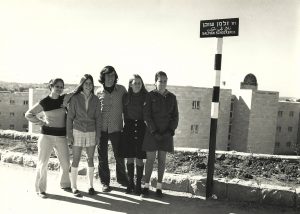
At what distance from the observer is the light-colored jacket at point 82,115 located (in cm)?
489

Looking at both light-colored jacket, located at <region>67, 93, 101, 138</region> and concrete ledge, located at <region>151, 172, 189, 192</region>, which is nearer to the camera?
light-colored jacket, located at <region>67, 93, 101, 138</region>

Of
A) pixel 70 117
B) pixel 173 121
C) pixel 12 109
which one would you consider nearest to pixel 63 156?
pixel 70 117

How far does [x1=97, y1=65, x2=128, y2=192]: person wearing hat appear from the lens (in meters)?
5.15

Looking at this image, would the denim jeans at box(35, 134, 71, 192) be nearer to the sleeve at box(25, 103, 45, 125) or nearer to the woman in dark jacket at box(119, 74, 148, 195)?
the sleeve at box(25, 103, 45, 125)

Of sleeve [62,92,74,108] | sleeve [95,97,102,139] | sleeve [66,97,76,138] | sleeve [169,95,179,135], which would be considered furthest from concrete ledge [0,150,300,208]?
sleeve [62,92,74,108]

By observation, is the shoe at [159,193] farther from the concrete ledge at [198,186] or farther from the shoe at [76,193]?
the shoe at [76,193]

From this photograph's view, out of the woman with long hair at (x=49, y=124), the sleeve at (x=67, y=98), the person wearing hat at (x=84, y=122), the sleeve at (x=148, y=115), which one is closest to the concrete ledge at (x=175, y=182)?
the sleeve at (x=148, y=115)

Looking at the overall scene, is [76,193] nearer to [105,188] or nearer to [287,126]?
[105,188]

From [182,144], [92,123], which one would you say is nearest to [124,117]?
[92,123]

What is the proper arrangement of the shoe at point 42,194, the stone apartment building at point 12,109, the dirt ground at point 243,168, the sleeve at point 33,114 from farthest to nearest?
the stone apartment building at point 12,109 → the dirt ground at point 243,168 → the sleeve at point 33,114 → the shoe at point 42,194

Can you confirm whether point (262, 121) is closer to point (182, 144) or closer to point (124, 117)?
point (182, 144)

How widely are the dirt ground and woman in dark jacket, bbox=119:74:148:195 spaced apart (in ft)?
4.08

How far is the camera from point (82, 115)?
4898 millimetres

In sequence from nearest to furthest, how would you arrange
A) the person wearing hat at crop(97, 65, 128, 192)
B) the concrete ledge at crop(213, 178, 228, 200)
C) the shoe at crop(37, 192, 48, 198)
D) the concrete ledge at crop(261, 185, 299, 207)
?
the concrete ledge at crop(261, 185, 299, 207) < the shoe at crop(37, 192, 48, 198) < the concrete ledge at crop(213, 178, 228, 200) < the person wearing hat at crop(97, 65, 128, 192)
